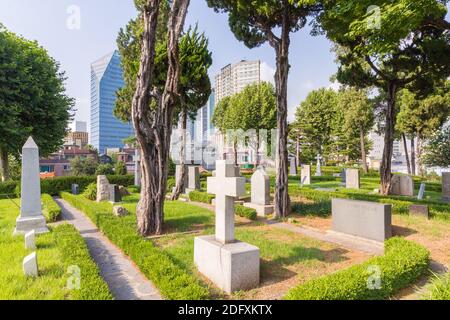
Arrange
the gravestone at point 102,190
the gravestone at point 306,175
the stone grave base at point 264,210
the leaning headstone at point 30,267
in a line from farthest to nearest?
the gravestone at point 306,175, the gravestone at point 102,190, the stone grave base at point 264,210, the leaning headstone at point 30,267

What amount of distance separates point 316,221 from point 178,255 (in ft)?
21.8

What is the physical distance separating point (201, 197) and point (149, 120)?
7.96 metres

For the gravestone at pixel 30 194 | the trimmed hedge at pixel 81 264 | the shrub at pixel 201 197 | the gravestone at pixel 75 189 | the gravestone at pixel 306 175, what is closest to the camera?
the trimmed hedge at pixel 81 264

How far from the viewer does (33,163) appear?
9.68 meters

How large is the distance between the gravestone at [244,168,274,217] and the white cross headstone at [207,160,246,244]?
287 inches

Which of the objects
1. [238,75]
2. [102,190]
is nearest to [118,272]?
[102,190]

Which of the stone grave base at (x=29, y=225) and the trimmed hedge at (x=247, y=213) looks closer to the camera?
the stone grave base at (x=29, y=225)

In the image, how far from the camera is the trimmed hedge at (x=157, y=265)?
4720 millimetres

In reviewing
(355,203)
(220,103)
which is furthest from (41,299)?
(220,103)

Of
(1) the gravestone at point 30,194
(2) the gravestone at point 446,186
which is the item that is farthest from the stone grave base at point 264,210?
(2) the gravestone at point 446,186

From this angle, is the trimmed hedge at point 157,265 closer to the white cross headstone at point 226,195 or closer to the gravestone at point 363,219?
the white cross headstone at point 226,195

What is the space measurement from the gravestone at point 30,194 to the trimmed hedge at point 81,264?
1067 mm

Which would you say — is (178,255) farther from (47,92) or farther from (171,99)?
(47,92)

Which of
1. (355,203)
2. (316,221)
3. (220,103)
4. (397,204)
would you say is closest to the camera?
(355,203)
